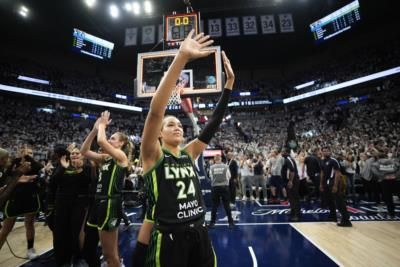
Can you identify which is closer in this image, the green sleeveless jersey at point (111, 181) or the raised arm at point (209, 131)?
the raised arm at point (209, 131)

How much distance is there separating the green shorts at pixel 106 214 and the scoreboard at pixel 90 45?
68.1 feet

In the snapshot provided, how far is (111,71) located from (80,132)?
34.3 feet

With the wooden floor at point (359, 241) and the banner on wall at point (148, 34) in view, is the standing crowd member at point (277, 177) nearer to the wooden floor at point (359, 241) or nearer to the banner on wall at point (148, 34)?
the wooden floor at point (359, 241)

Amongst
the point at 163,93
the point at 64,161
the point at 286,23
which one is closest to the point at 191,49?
the point at 163,93

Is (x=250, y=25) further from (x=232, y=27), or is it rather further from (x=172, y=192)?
(x=172, y=192)

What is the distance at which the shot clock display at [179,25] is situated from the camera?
23.1ft

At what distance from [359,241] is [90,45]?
2313 cm

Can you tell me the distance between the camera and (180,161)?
174 cm

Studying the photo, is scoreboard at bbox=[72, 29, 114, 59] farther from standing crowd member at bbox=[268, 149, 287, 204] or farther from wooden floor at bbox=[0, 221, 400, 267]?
standing crowd member at bbox=[268, 149, 287, 204]

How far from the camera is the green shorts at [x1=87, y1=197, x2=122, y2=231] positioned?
2859 millimetres

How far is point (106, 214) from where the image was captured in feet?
9.52

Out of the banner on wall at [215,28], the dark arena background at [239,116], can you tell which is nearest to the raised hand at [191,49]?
the dark arena background at [239,116]

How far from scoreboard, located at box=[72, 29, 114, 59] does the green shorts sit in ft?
68.1

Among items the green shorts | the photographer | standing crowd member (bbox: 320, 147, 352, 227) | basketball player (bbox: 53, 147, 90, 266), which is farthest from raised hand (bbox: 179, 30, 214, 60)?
standing crowd member (bbox: 320, 147, 352, 227)
